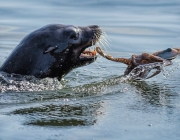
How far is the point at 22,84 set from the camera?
794 cm

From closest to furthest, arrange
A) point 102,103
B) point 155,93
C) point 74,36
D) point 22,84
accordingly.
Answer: point 102,103
point 22,84
point 155,93
point 74,36


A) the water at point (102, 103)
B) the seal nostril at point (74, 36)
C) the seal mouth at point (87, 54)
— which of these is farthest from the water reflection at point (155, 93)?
the seal nostril at point (74, 36)

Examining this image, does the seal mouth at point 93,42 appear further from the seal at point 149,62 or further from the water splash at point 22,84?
the water splash at point 22,84

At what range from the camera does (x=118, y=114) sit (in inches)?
273

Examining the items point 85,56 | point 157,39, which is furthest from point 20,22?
point 85,56

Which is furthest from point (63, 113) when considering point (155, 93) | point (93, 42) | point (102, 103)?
point (93, 42)

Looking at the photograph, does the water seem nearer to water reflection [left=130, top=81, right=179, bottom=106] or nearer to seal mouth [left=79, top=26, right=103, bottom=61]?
water reflection [left=130, top=81, right=179, bottom=106]

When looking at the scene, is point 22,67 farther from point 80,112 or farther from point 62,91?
point 80,112

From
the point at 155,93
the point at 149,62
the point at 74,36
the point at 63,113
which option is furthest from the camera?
the point at 149,62

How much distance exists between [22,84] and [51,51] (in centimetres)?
51

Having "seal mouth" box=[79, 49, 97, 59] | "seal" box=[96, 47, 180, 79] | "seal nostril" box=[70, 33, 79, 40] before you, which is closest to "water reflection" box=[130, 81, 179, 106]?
"seal" box=[96, 47, 180, 79]

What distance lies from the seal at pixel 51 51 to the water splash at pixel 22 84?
56 mm

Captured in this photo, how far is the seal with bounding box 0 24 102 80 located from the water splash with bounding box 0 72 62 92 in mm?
56

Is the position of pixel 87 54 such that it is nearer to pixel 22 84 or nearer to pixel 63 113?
pixel 22 84
